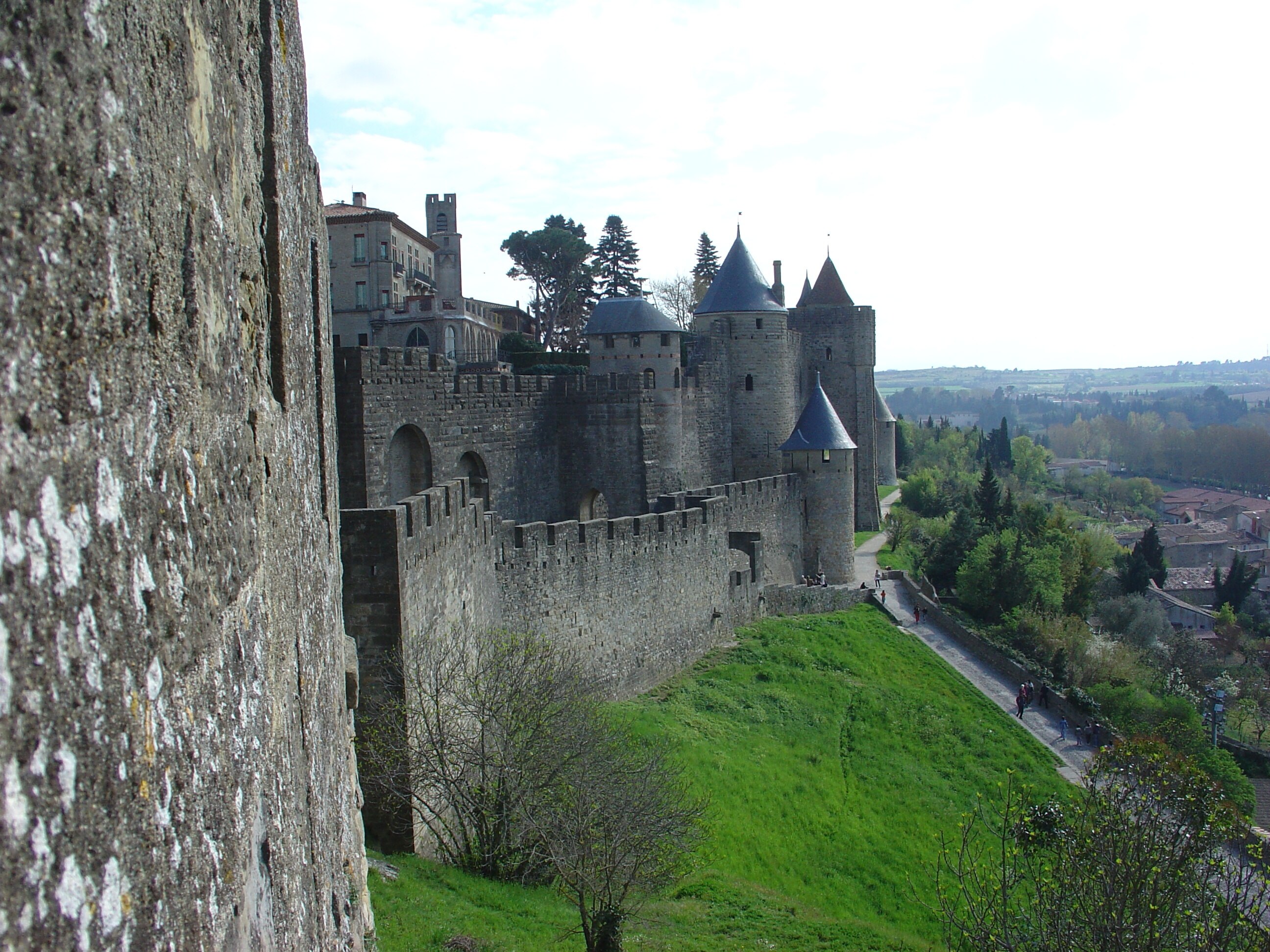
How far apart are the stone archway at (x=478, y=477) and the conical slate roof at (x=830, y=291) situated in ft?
77.3

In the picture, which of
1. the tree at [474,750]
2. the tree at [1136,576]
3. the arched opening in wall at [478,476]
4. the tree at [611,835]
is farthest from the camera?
the tree at [1136,576]

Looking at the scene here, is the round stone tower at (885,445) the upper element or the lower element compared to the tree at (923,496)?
upper

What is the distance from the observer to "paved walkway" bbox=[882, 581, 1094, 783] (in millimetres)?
27906

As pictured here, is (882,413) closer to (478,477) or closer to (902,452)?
(902,452)

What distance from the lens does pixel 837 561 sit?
36.5 m

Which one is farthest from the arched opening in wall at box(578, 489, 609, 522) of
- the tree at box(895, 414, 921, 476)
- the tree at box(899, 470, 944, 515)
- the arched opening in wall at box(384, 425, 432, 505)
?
the tree at box(895, 414, 921, 476)

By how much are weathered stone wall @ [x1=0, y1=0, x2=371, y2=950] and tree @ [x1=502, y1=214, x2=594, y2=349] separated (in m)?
54.1

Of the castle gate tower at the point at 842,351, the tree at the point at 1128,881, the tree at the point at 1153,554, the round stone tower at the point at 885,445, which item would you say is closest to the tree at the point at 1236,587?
the tree at the point at 1153,554

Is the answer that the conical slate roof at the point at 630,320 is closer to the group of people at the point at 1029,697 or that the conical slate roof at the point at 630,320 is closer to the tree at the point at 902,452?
the group of people at the point at 1029,697

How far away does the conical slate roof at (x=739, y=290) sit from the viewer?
3641 cm

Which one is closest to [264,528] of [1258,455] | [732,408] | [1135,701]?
[732,408]

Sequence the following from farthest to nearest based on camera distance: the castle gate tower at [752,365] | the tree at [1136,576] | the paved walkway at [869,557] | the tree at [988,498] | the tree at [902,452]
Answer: the tree at [902,452], the tree at [1136,576], the tree at [988,498], the paved walkway at [869,557], the castle gate tower at [752,365]

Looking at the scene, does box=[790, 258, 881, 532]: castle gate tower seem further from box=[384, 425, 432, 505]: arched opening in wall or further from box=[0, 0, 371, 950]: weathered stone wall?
box=[0, 0, 371, 950]: weathered stone wall

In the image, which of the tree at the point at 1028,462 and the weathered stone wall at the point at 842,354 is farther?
the tree at the point at 1028,462
